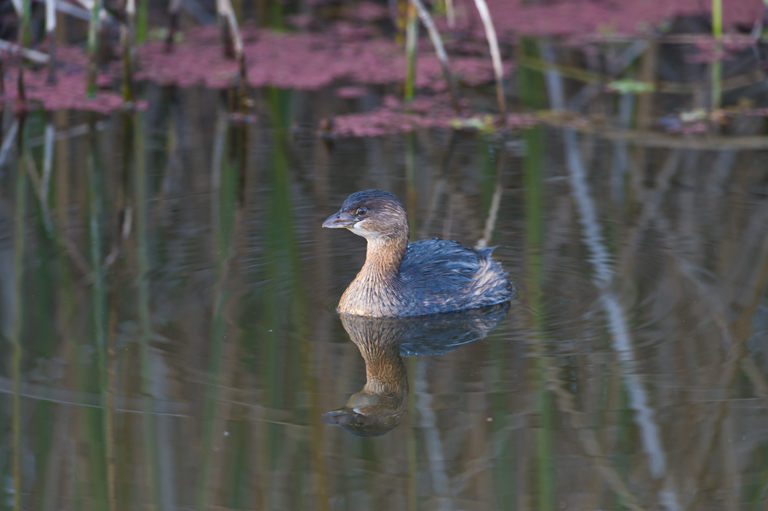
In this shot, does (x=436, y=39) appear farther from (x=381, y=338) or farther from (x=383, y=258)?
(x=381, y=338)

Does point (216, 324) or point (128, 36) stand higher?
point (128, 36)

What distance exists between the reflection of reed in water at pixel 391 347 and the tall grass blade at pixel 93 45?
439cm

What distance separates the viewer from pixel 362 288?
5523mm

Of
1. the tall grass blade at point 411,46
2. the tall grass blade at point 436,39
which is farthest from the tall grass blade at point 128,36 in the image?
the tall grass blade at point 436,39

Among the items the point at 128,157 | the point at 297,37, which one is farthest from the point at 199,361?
the point at 297,37

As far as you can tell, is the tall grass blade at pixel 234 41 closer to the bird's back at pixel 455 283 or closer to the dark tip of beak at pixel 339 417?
the bird's back at pixel 455 283

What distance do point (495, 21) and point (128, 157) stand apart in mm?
5587

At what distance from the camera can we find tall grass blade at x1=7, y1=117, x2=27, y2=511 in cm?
411

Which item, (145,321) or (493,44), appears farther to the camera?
(493,44)

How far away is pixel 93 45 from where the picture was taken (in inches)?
348

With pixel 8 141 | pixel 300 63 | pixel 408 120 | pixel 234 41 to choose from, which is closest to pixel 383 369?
pixel 408 120

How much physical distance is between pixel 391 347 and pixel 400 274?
1.98 feet

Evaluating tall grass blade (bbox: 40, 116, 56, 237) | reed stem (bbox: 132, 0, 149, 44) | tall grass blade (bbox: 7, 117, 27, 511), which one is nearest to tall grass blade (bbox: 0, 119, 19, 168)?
tall grass blade (bbox: 7, 117, 27, 511)

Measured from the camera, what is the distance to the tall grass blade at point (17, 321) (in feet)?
13.5
